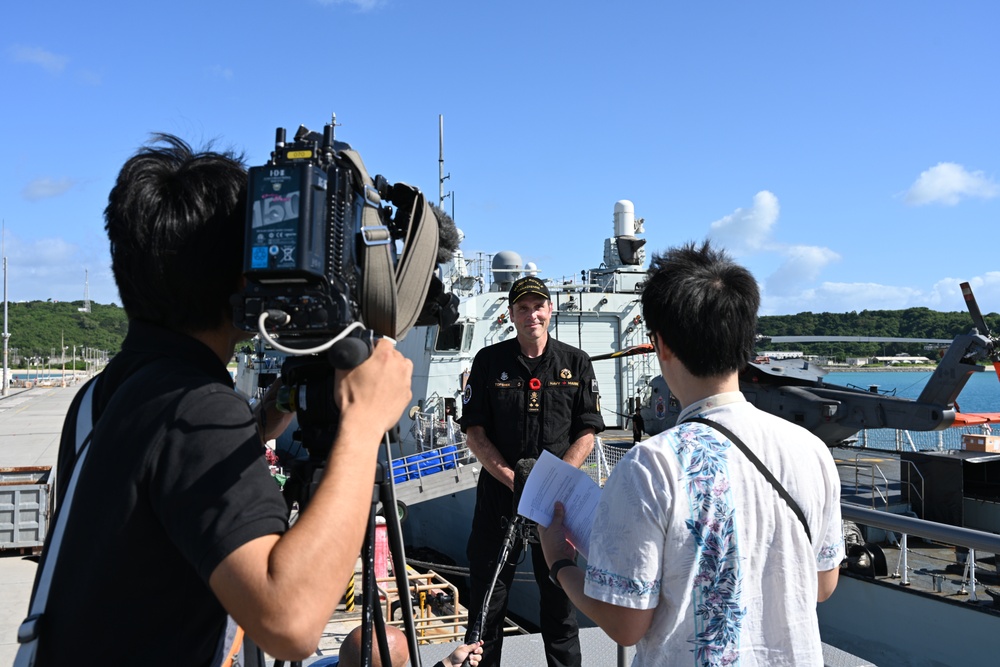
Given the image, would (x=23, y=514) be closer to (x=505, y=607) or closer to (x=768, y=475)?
(x=505, y=607)

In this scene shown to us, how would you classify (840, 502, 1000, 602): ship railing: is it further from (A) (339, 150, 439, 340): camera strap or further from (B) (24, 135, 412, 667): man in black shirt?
(B) (24, 135, 412, 667): man in black shirt

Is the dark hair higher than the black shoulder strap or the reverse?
higher

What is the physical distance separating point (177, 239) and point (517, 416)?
2583 mm

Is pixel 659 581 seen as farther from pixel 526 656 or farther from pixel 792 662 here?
pixel 526 656

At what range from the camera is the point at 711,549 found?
1493 millimetres

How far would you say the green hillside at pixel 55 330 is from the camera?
87125 mm

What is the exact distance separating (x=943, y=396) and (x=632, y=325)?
28.1 ft

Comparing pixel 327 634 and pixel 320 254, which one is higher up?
pixel 320 254

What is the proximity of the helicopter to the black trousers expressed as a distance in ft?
25.3

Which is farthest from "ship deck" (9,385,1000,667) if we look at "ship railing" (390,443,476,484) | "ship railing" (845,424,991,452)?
"ship railing" (390,443,476,484)

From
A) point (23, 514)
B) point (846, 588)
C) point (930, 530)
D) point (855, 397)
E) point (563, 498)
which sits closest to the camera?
point (563, 498)

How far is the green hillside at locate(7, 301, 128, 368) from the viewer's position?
87125 millimetres

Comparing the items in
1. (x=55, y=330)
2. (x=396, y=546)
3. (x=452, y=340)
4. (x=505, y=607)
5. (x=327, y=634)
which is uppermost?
(x=55, y=330)

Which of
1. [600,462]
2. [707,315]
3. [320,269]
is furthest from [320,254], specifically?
[600,462]
